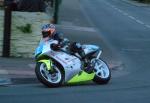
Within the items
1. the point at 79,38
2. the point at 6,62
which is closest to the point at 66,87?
the point at 6,62

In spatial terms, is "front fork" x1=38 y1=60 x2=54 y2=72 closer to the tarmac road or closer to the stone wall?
the tarmac road

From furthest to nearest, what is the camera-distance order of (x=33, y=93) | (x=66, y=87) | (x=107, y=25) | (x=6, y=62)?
(x=107, y=25) → (x=6, y=62) → (x=66, y=87) → (x=33, y=93)

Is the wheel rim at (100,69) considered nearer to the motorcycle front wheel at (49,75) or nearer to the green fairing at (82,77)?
the green fairing at (82,77)

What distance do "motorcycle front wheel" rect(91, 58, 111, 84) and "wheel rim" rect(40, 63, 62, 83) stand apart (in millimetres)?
934

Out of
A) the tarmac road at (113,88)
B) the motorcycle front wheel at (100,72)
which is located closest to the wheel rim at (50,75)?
the tarmac road at (113,88)

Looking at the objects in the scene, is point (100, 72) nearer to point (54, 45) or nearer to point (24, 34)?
point (54, 45)

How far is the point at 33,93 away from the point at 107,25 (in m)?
18.7

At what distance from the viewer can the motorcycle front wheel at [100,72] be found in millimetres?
12789

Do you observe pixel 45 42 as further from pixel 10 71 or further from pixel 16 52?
pixel 16 52

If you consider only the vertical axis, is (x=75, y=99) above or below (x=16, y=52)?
above

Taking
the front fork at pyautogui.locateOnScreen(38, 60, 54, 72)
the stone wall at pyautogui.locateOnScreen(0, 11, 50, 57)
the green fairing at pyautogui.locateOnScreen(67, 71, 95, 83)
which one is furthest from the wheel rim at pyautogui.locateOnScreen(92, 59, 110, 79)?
A: the stone wall at pyautogui.locateOnScreen(0, 11, 50, 57)

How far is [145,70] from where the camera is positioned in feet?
50.9

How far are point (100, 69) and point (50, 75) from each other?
129cm

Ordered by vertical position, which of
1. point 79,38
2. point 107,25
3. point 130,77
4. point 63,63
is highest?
point 63,63
